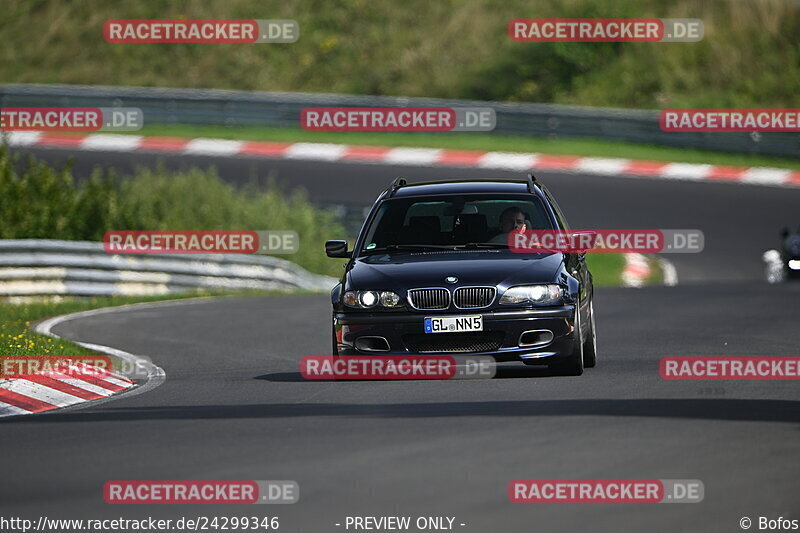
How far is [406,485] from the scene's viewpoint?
24.8ft

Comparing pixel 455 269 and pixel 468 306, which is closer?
pixel 468 306

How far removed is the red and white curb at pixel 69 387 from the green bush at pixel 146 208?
11968 millimetres

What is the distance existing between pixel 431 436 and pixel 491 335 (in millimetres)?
2730

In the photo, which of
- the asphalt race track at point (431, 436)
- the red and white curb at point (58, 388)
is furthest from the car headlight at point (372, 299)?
the red and white curb at point (58, 388)

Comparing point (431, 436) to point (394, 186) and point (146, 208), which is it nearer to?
point (394, 186)

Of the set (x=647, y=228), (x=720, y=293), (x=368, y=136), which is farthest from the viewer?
(x=368, y=136)

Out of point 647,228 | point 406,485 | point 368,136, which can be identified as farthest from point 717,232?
point 406,485

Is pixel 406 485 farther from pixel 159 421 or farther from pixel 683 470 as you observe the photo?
pixel 159 421

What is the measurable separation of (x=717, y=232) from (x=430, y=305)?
1884cm

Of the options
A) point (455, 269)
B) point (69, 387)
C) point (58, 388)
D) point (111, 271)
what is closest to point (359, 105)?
point (111, 271)

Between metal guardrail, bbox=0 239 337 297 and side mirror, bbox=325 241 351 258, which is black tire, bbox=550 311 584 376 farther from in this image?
metal guardrail, bbox=0 239 337 297

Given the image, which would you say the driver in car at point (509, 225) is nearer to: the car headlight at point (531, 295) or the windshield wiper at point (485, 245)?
the windshield wiper at point (485, 245)

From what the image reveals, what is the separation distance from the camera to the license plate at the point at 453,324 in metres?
11.6

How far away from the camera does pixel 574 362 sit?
12.0m
